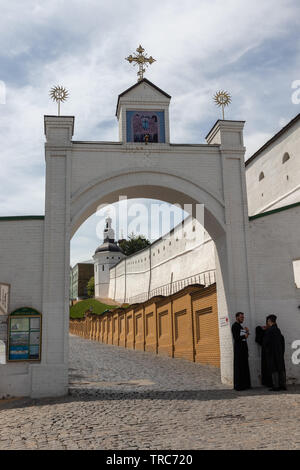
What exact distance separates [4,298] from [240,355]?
5.41m

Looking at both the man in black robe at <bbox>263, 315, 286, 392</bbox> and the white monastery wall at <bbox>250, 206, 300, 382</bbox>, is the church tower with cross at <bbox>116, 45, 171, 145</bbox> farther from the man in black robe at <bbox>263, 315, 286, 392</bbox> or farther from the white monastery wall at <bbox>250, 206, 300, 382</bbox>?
the man in black robe at <bbox>263, 315, 286, 392</bbox>

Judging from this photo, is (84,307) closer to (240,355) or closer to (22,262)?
(22,262)

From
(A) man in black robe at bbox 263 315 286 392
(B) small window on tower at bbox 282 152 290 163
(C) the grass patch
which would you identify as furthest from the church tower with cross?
(C) the grass patch

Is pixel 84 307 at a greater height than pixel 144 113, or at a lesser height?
lesser

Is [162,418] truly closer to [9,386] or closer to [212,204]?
[9,386]

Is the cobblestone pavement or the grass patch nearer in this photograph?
the cobblestone pavement

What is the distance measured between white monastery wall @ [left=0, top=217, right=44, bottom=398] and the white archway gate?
0.66 feet

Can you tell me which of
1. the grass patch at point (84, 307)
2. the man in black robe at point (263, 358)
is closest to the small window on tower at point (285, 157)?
the man in black robe at point (263, 358)

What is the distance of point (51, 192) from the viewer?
11188 millimetres

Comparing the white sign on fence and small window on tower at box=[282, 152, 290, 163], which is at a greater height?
small window on tower at box=[282, 152, 290, 163]

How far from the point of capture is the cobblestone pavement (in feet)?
18.7

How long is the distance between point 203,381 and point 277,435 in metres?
5.99

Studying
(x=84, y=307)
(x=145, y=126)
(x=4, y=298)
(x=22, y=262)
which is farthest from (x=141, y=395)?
(x=84, y=307)

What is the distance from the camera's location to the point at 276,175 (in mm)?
22203
